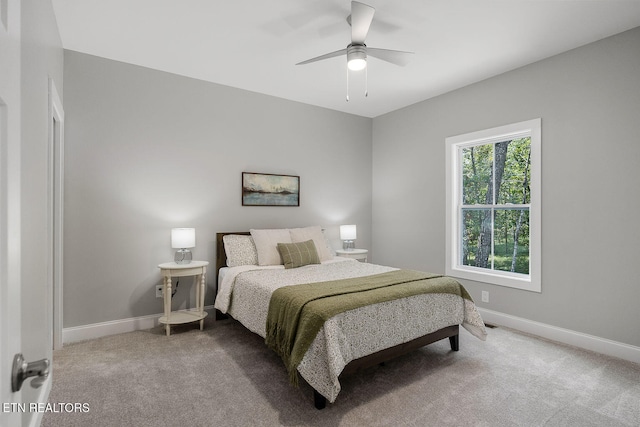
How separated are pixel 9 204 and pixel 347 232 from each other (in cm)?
424

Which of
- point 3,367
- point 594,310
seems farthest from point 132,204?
point 594,310

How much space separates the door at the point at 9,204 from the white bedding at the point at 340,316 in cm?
158

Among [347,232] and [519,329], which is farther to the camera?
[347,232]

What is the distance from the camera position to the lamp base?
365 centimetres

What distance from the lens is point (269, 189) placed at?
4.41 meters

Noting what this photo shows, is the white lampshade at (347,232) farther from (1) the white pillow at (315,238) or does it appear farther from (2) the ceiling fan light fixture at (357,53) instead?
(2) the ceiling fan light fixture at (357,53)

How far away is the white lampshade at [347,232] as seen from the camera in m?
4.77

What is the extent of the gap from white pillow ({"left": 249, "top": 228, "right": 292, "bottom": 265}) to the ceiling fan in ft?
6.73

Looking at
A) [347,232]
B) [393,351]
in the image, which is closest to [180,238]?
[347,232]

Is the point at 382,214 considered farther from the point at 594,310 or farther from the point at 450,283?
the point at 594,310

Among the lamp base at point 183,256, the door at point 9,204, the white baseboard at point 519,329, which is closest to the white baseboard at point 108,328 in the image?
the white baseboard at point 519,329

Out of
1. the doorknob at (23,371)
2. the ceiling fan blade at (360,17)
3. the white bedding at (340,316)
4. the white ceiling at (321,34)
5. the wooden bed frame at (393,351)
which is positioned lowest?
the wooden bed frame at (393,351)

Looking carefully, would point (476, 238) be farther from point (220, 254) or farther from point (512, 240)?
point (220, 254)

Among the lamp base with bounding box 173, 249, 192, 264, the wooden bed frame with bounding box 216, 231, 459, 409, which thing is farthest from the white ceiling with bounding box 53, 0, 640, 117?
the wooden bed frame with bounding box 216, 231, 459, 409
